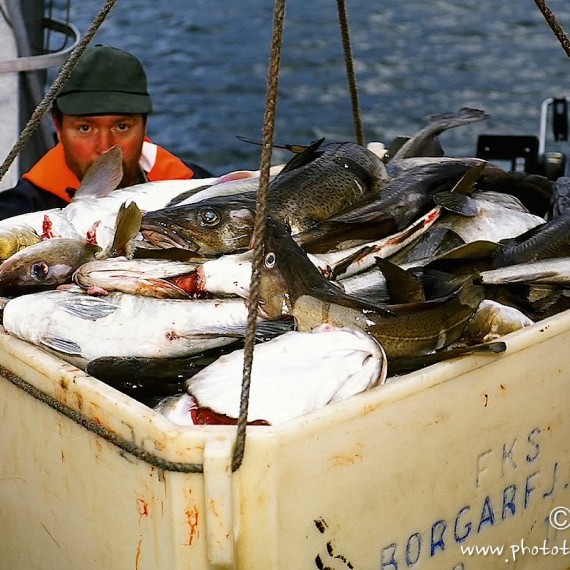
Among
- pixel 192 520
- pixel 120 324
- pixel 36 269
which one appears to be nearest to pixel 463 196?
pixel 120 324

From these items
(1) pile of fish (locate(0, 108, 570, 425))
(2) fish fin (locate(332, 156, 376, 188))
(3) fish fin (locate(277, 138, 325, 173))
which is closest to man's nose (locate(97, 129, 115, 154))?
(1) pile of fish (locate(0, 108, 570, 425))

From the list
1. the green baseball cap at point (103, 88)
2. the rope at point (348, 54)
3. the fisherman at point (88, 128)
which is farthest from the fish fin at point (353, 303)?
the green baseball cap at point (103, 88)

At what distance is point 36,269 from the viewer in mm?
2248

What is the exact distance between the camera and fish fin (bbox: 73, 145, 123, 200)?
2750 mm

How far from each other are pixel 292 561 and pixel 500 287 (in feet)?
3.01

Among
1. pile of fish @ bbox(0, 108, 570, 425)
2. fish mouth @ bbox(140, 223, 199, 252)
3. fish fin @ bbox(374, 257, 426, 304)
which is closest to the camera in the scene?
pile of fish @ bbox(0, 108, 570, 425)

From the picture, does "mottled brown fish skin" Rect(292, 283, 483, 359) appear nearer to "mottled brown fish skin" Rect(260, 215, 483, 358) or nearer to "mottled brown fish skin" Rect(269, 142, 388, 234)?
"mottled brown fish skin" Rect(260, 215, 483, 358)

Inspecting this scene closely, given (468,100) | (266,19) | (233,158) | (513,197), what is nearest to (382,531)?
(513,197)

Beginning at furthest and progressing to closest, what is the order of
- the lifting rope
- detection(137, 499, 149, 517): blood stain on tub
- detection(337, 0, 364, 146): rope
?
detection(337, 0, 364, 146): rope
detection(137, 499, 149, 517): blood stain on tub
the lifting rope

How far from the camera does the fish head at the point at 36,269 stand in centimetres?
224

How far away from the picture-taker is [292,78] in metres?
10.9

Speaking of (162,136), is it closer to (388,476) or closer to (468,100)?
(468,100)

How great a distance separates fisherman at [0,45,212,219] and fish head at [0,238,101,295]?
1455mm

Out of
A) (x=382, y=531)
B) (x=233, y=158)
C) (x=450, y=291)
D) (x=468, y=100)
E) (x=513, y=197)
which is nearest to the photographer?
(x=382, y=531)
